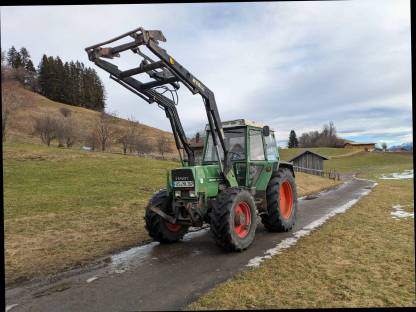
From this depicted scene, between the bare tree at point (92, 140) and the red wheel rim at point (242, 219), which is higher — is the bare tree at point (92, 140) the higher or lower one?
the higher one

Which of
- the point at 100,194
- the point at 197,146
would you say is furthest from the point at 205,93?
the point at 100,194

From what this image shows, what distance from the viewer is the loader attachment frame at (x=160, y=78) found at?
508 cm

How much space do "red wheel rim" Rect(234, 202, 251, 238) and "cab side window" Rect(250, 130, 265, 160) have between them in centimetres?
148

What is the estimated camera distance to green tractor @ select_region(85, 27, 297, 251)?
5723 mm

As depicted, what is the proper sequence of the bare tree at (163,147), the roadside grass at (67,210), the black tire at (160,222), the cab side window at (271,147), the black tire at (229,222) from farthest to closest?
the bare tree at (163,147) < the cab side window at (271,147) < the black tire at (160,222) < the roadside grass at (67,210) < the black tire at (229,222)

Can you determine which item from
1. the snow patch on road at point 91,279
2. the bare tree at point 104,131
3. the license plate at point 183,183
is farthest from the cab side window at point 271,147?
the bare tree at point 104,131

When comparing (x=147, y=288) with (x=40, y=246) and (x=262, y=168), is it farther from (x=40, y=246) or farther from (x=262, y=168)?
(x=262, y=168)

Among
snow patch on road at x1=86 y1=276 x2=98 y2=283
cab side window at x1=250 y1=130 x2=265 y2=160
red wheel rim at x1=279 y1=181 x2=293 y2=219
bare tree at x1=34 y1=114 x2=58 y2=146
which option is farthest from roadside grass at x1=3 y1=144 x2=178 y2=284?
bare tree at x1=34 y1=114 x2=58 y2=146

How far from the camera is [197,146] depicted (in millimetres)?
7418

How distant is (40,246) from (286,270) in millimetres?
4972

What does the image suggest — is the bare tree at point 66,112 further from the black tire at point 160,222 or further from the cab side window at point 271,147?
the black tire at point 160,222

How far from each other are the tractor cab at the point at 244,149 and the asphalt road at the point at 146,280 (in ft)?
4.94

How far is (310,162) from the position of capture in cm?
4025

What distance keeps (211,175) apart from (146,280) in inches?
101
